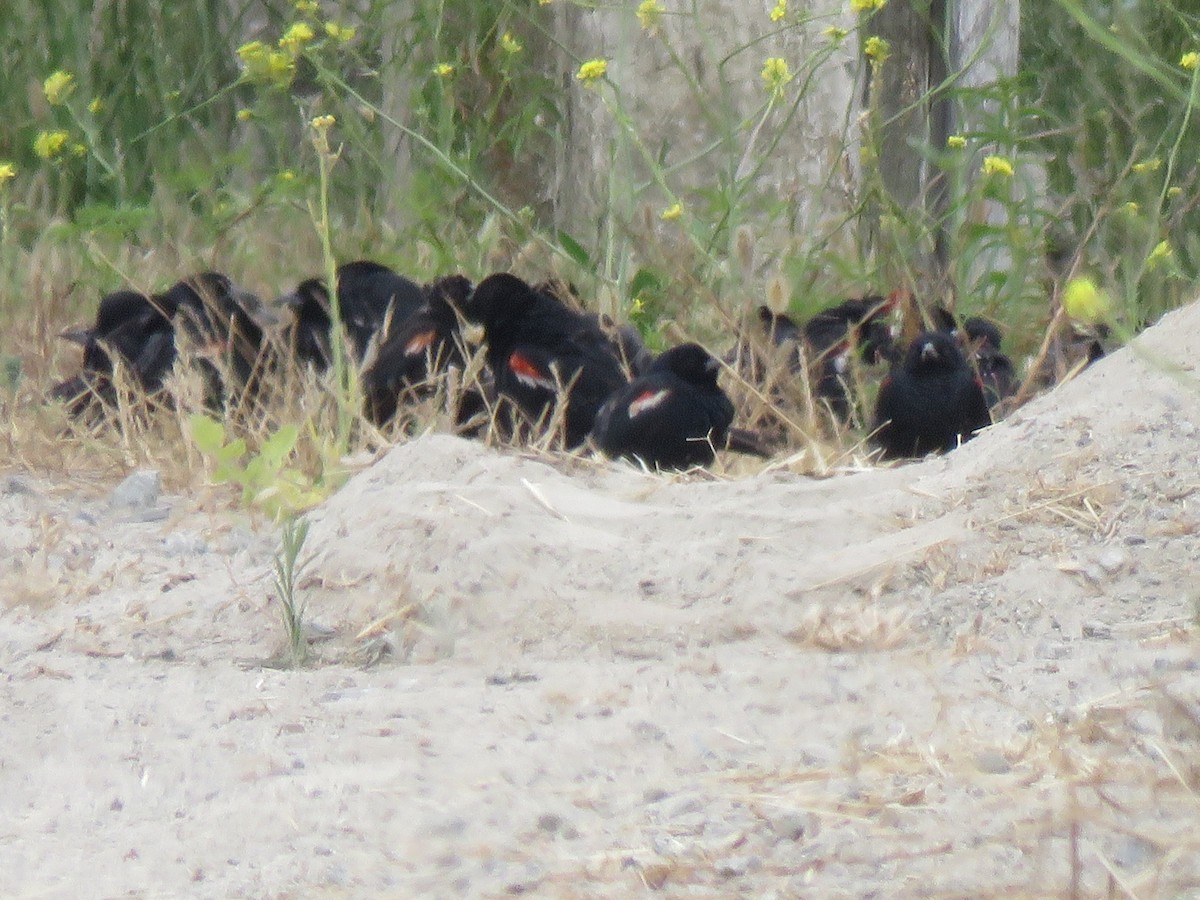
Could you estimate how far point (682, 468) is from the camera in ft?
16.1

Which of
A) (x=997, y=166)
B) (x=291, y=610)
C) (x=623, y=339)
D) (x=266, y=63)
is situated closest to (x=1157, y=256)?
(x=997, y=166)

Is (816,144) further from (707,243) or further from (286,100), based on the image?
(286,100)

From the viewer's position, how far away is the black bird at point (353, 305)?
19.3 ft

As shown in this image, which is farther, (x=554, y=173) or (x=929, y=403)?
(x=554, y=173)

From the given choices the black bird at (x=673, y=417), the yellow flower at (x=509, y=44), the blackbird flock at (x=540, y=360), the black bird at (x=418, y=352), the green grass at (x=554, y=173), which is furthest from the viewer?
the yellow flower at (x=509, y=44)

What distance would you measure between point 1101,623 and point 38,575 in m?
2.06

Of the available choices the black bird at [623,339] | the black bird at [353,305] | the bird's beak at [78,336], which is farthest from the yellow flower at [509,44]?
the bird's beak at [78,336]

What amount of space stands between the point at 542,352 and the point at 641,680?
100 inches

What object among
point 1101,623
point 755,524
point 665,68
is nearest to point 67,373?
point 665,68

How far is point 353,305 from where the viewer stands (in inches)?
234

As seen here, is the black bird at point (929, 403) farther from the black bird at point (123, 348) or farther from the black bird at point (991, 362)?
the black bird at point (123, 348)

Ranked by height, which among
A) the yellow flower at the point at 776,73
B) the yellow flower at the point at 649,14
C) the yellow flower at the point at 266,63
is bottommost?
the yellow flower at the point at 776,73

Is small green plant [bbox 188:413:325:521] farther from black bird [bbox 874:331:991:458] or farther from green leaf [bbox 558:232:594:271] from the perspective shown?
green leaf [bbox 558:232:594:271]

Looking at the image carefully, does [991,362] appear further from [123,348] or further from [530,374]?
[123,348]
